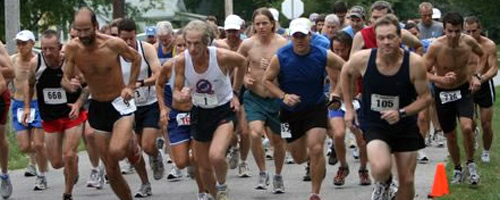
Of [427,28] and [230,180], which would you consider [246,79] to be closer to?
[230,180]

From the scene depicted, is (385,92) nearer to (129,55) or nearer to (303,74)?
(303,74)

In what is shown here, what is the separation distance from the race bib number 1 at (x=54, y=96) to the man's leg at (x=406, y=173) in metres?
→ 4.47

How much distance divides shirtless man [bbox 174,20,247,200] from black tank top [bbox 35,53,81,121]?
2032mm

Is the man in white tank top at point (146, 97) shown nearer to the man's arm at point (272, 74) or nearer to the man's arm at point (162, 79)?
the man's arm at point (162, 79)

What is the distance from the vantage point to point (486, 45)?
13.4 meters

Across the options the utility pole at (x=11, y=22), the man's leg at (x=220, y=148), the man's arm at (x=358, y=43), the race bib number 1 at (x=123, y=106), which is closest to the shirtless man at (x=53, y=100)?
the race bib number 1 at (x=123, y=106)

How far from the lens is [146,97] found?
41.9 ft

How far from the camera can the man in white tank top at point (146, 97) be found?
1227cm

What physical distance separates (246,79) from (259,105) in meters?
0.32

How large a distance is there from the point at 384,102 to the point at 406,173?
61 cm

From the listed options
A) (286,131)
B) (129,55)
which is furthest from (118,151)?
(286,131)

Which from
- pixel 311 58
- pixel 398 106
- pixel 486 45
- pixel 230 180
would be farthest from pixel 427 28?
pixel 398 106

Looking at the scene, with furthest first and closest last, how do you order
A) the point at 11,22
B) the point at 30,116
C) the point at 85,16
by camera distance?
the point at 11,22 → the point at 30,116 → the point at 85,16

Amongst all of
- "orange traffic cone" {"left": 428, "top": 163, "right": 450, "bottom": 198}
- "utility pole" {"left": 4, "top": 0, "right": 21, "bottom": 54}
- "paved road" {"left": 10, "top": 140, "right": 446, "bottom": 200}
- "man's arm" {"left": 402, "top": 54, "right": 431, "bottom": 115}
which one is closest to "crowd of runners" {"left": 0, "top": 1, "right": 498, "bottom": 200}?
"man's arm" {"left": 402, "top": 54, "right": 431, "bottom": 115}
